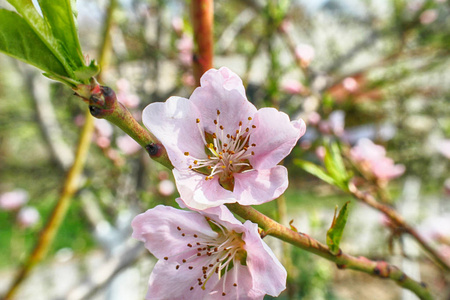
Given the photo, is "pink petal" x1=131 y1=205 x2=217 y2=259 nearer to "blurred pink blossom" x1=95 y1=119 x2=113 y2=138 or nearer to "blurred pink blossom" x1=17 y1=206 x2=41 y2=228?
"blurred pink blossom" x1=95 y1=119 x2=113 y2=138

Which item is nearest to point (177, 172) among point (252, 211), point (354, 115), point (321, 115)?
point (252, 211)

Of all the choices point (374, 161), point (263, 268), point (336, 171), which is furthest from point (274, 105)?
point (263, 268)

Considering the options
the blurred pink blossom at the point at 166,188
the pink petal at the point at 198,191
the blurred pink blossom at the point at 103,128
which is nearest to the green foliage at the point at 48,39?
the pink petal at the point at 198,191

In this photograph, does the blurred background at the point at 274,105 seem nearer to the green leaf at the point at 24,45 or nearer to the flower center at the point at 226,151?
the green leaf at the point at 24,45

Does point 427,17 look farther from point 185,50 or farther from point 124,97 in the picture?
point 124,97

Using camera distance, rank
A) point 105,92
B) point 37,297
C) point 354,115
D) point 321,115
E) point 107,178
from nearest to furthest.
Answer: point 105,92
point 321,115
point 107,178
point 37,297
point 354,115

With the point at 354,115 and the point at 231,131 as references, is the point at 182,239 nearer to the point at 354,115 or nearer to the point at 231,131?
the point at 231,131
